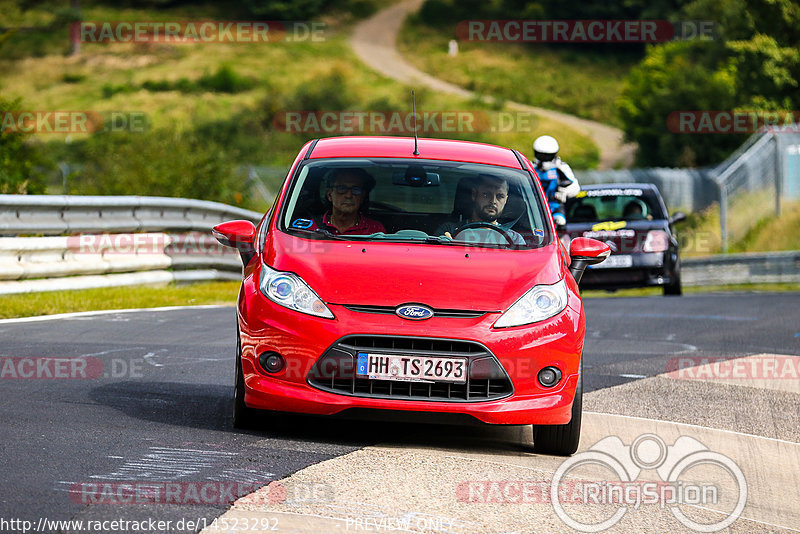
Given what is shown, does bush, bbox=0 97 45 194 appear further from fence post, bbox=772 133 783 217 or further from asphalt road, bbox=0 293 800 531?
fence post, bbox=772 133 783 217

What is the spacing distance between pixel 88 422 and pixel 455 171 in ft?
8.26

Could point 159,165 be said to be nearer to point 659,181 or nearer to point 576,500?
point 659,181

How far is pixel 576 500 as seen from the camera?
18.4 ft

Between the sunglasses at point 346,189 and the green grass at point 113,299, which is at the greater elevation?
the sunglasses at point 346,189

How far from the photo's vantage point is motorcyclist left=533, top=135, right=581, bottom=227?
44.1 ft

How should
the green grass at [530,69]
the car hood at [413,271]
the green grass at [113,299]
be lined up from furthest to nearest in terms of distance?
the green grass at [530,69], the green grass at [113,299], the car hood at [413,271]

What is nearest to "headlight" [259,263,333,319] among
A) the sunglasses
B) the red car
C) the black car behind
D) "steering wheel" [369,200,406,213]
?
the red car

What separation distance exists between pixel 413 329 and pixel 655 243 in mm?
12245

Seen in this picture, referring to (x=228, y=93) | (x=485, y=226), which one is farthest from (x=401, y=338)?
(x=228, y=93)

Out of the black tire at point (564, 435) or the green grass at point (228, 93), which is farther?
the green grass at point (228, 93)

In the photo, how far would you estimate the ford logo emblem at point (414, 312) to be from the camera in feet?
20.8

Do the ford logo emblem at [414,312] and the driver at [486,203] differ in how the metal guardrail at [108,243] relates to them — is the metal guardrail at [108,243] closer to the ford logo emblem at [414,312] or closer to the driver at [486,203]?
the driver at [486,203]

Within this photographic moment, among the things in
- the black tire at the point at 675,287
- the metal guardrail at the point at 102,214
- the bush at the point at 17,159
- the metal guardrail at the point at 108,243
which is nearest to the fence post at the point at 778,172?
the black tire at the point at 675,287

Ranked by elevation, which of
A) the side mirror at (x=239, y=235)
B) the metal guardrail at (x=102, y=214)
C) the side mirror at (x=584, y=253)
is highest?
the metal guardrail at (x=102, y=214)
